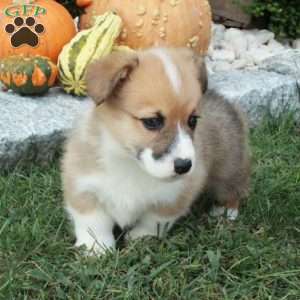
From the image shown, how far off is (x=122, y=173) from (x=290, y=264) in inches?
36.2

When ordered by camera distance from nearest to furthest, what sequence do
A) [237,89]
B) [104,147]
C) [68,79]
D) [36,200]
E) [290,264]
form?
[104,147] → [290,264] → [36,200] → [68,79] → [237,89]

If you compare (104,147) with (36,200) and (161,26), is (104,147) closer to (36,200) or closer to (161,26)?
(36,200)

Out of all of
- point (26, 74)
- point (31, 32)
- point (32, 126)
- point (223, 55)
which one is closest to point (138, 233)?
point (32, 126)

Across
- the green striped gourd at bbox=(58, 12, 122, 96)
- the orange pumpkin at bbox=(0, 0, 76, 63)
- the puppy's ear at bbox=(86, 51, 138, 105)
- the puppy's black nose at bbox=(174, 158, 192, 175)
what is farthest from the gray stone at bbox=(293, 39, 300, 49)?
the puppy's black nose at bbox=(174, 158, 192, 175)

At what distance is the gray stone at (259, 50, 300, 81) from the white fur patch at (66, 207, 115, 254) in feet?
8.63

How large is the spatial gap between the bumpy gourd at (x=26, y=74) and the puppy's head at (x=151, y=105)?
1.51m

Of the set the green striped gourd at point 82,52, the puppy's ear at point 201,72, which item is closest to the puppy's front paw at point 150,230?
the puppy's ear at point 201,72

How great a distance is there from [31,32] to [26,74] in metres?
0.53

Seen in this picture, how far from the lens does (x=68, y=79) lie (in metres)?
4.48

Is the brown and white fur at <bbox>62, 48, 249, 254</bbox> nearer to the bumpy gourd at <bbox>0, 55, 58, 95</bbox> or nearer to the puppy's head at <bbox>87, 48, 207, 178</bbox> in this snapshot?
the puppy's head at <bbox>87, 48, 207, 178</bbox>

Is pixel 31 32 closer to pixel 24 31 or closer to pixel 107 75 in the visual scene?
pixel 24 31

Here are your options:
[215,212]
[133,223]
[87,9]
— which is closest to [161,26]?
[87,9]

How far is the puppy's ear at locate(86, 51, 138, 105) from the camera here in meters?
2.74

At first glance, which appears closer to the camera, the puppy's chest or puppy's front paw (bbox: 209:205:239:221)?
the puppy's chest
